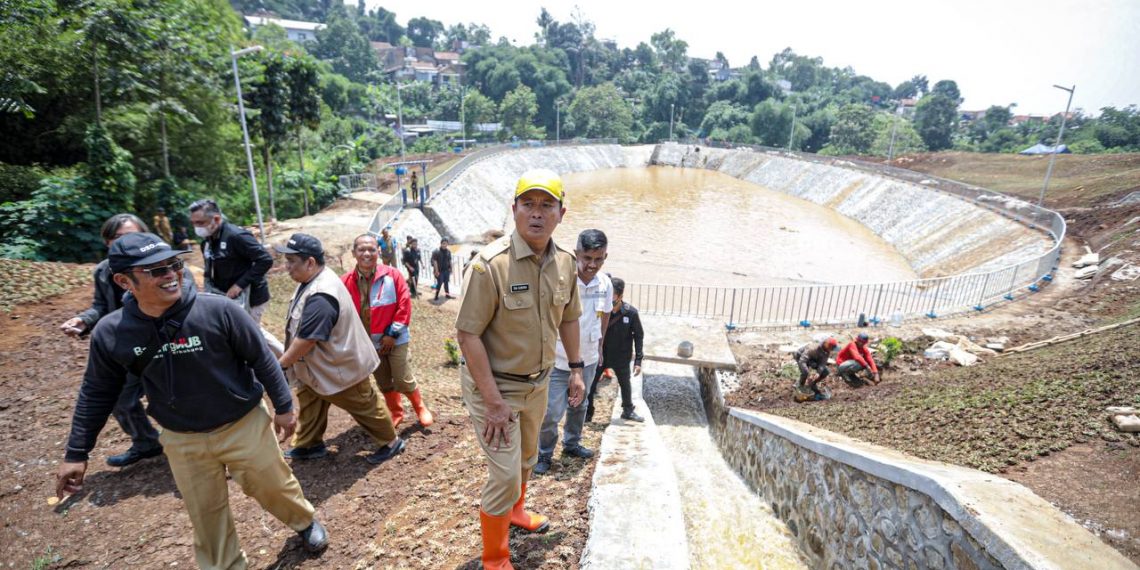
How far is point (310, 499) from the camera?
12.2ft

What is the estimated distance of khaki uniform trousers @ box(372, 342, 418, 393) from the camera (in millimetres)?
4699

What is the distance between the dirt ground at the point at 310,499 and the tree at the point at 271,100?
1770 cm

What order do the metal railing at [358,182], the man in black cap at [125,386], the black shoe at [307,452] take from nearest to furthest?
the man in black cap at [125,386], the black shoe at [307,452], the metal railing at [358,182]

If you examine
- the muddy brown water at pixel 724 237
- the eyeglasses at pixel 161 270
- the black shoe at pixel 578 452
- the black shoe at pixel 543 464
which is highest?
the eyeglasses at pixel 161 270

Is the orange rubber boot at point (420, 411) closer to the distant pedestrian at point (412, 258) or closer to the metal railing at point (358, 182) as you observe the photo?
the distant pedestrian at point (412, 258)

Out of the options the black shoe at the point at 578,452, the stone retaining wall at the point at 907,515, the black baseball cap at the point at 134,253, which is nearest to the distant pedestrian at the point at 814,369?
the stone retaining wall at the point at 907,515

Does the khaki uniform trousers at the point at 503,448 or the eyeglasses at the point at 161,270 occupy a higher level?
the eyeglasses at the point at 161,270

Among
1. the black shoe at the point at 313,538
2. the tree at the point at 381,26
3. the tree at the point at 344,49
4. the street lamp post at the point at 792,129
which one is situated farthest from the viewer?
the tree at the point at 381,26

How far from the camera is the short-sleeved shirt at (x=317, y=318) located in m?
3.45

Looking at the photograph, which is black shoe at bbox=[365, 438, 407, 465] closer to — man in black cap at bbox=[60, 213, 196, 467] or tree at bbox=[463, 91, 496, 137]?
man in black cap at bbox=[60, 213, 196, 467]

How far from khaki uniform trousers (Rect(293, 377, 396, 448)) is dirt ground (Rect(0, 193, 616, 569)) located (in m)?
0.22

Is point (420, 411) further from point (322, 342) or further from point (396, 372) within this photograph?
point (322, 342)

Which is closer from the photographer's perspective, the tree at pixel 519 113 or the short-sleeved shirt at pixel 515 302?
the short-sleeved shirt at pixel 515 302

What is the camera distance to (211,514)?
108 inches
